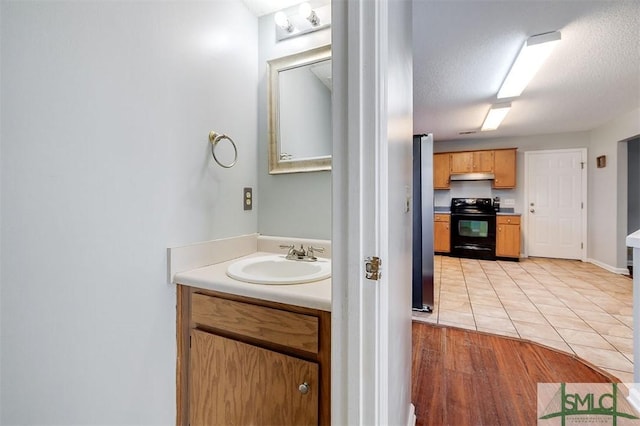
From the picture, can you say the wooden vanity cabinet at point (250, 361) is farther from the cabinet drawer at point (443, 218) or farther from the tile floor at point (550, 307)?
the cabinet drawer at point (443, 218)

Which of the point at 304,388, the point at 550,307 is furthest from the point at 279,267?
the point at 550,307

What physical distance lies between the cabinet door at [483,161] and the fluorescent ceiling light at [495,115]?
793 mm

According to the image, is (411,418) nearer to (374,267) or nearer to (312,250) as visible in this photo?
(312,250)

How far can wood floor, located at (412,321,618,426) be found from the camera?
1417mm

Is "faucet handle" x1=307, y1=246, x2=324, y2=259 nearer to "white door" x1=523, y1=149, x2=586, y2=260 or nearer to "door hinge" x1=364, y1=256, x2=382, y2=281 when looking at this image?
"door hinge" x1=364, y1=256, x2=382, y2=281

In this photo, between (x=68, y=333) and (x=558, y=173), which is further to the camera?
(x=558, y=173)

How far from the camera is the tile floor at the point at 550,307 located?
6.82 ft

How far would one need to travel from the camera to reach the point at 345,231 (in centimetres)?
61

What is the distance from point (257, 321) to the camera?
0.90 m

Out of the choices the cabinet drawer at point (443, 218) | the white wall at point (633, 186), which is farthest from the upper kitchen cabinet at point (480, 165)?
the white wall at point (633, 186)

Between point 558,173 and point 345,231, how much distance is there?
6.19m

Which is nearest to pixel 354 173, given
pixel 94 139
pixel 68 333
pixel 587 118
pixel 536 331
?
pixel 94 139

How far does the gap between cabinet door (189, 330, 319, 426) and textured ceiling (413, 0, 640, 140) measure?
2250mm

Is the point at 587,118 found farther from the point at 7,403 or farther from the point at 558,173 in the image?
the point at 7,403
